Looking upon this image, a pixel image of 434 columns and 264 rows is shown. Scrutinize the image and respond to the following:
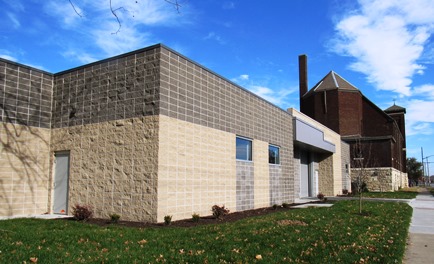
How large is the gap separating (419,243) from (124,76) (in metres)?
10.1

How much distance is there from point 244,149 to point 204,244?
9.60 metres

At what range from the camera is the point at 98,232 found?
862 centimetres

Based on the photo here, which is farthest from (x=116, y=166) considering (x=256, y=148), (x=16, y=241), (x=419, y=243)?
(x=419, y=243)

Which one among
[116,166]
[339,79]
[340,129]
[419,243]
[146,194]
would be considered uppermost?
[339,79]

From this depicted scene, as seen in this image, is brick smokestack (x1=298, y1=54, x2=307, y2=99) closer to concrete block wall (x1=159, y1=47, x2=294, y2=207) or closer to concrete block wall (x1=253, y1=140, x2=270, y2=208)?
concrete block wall (x1=159, y1=47, x2=294, y2=207)

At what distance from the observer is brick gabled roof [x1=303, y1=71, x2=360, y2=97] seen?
164ft

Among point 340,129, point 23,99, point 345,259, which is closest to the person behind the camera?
point 345,259

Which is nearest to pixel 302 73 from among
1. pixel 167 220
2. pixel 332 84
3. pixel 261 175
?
pixel 332 84

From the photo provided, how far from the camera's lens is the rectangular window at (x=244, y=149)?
16406mm

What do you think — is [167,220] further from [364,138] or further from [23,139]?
[364,138]

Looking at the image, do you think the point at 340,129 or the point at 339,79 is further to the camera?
the point at 339,79

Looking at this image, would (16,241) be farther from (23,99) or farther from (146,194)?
(23,99)

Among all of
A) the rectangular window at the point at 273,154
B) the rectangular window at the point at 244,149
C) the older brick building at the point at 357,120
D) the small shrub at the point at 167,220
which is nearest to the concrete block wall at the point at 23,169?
the small shrub at the point at 167,220

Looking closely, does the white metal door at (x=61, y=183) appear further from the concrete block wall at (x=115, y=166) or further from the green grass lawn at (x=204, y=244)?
the green grass lawn at (x=204, y=244)
